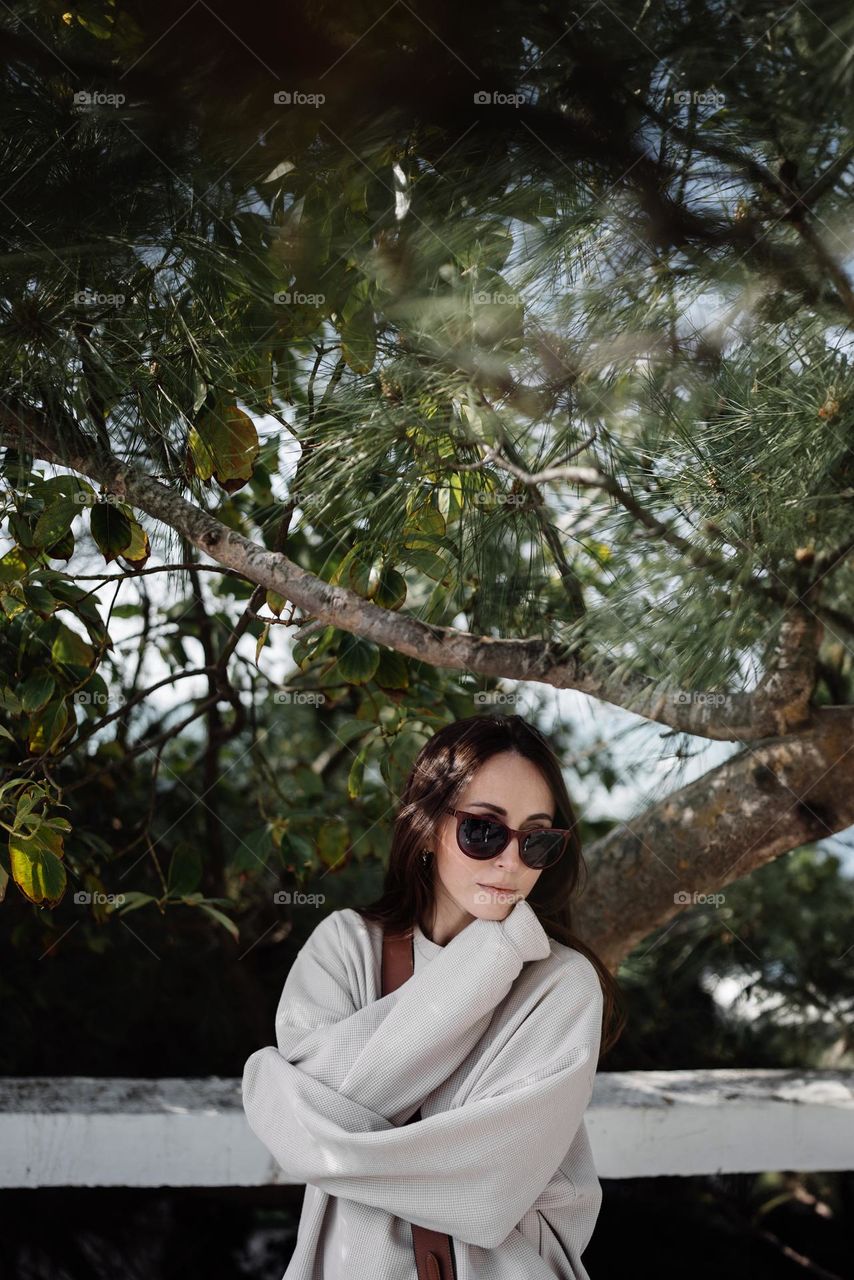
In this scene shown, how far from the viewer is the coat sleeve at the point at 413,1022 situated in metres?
0.97

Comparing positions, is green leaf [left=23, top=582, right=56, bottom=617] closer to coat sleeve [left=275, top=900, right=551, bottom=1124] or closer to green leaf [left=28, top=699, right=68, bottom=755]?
green leaf [left=28, top=699, right=68, bottom=755]

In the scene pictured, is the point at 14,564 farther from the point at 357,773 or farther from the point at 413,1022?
the point at 413,1022

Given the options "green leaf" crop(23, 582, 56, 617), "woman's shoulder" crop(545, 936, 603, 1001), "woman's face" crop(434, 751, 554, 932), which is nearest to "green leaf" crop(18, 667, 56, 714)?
"green leaf" crop(23, 582, 56, 617)

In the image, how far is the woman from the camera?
0.93 metres

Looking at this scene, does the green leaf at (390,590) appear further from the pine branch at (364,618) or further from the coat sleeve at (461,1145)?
the coat sleeve at (461,1145)

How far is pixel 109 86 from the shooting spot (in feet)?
3.31

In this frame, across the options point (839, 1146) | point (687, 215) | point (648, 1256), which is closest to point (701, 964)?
point (648, 1256)

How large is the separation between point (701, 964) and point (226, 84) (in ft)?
6.47

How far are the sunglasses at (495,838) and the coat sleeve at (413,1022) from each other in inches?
2.2

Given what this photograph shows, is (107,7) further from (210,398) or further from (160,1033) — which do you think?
(160,1033)

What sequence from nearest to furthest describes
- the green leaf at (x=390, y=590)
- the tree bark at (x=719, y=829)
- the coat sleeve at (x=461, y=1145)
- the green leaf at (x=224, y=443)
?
the coat sleeve at (x=461, y=1145), the green leaf at (x=224, y=443), the green leaf at (x=390, y=590), the tree bark at (x=719, y=829)

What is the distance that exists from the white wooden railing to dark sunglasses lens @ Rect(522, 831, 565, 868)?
1.89 ft

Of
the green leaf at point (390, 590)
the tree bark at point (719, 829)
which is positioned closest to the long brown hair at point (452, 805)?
the green leaf at point (390, 590)

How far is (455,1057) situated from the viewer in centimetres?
99
